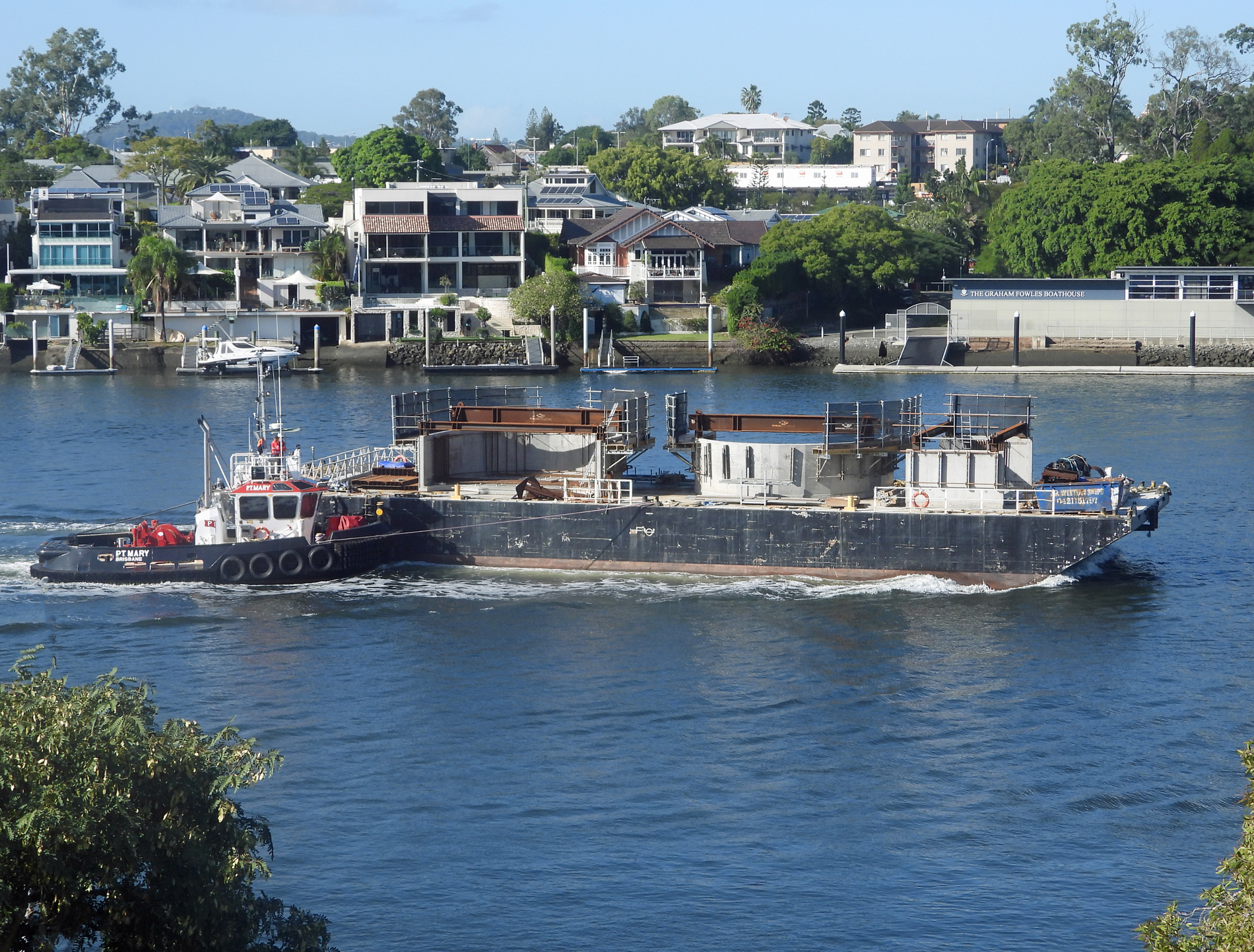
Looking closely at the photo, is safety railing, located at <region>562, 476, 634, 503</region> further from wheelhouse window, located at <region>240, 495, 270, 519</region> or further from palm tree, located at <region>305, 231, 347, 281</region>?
palm tree, located at <region>305, 231, 347, 281</region>

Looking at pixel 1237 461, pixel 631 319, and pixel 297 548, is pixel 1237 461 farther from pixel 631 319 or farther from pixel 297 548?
pixel 631 319

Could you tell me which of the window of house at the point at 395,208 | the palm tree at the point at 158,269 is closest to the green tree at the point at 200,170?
the palm tree at the point at 158,269

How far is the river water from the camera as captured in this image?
20188 mm

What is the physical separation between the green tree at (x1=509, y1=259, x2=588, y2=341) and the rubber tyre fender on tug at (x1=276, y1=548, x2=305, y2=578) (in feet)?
177

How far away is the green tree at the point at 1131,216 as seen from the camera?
297 feet

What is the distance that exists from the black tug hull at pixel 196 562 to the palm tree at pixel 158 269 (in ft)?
193

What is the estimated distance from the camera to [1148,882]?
20531 mm

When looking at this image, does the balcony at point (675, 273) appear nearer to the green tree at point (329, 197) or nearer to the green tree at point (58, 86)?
the green tree at point (329, 197)

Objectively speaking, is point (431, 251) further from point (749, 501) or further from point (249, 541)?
point (749, 501)

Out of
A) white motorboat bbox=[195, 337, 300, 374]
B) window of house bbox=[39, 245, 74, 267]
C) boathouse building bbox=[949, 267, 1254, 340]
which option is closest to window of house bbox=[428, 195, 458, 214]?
white motorboat bbox=[195, 337, 300, 374]

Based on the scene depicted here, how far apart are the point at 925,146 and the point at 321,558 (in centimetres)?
17471

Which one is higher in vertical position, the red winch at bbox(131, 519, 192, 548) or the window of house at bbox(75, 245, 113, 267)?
the window of house at bbox(75, 245, 113, 267)

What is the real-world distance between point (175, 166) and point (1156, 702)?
10745 cm

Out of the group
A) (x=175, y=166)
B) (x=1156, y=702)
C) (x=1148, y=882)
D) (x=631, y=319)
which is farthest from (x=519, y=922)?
(x=175, y=166)
